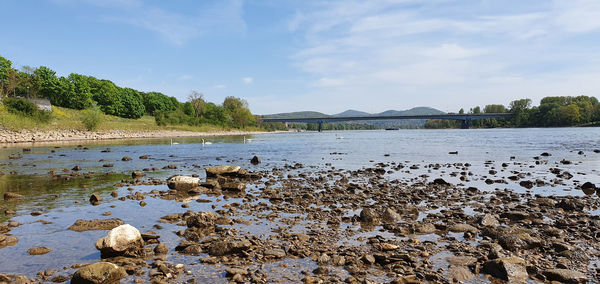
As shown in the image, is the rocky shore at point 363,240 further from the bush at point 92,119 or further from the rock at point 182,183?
the bush at point 92,119

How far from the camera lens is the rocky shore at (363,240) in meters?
6.44

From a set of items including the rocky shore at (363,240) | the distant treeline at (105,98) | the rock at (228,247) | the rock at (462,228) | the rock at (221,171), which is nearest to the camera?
the rocky shore at (363,240)

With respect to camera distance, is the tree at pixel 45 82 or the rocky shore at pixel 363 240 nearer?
the rocky shore at pixel 363 240

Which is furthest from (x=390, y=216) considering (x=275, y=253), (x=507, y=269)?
(x=275, y=253)

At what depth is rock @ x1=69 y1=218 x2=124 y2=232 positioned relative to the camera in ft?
30.6

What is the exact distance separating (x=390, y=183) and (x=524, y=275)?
36.0 ft

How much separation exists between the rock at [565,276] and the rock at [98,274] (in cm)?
787

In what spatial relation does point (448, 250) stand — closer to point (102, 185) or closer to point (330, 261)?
point (330, 261)

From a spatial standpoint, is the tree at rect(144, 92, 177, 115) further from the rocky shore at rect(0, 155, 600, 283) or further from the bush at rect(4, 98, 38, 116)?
the rocky shore at rect(0, 155, 600, 283)

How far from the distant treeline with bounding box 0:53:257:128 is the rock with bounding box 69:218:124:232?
101 metres

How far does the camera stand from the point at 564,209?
1133 cm

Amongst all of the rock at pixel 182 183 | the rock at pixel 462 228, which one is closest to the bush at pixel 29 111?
the rock at pixel 182 183

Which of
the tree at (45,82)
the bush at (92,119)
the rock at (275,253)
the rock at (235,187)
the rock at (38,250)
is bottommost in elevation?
the rock at (235,187)

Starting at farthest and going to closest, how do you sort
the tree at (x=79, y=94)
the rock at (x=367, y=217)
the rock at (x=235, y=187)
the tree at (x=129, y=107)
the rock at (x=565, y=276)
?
the tree at (x=129, y=107) < the tree at (x=79, y=94) < the rock at (x=235, y=187) < the rock at (x=367, y=217) < the rock at (x=565, y=276)
